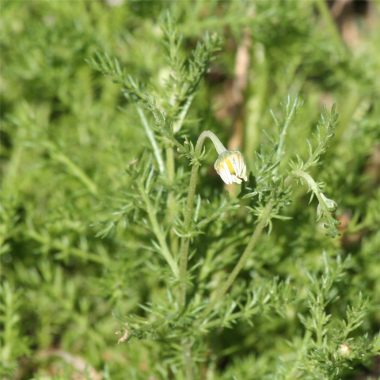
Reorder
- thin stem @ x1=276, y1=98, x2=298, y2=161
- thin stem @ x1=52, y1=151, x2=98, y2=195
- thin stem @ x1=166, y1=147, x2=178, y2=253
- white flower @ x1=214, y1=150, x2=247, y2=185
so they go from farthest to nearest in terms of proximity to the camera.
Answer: thin stem @ x1=52, y1=151, x2=98, y2=195 < thin stem @ x1=166, y1=147, x2=178, y2=253 < thin stem @ x1=276, y1=98, x2=298, y2=161 < white flower @ x1=214, y1=150, x2=247, y2=185

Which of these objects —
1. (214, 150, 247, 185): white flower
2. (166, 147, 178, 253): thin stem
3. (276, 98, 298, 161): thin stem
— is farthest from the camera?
(166, 147, 178, 253): thin stem

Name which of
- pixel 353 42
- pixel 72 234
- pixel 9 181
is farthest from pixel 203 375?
pixel 353 42

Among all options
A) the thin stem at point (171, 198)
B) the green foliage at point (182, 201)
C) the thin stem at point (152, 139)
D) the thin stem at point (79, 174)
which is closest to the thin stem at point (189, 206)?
the green foliage at point (182, 201)

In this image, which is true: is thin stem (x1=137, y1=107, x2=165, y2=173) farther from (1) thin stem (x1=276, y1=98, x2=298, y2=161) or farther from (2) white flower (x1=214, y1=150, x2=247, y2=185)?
(2) white flower (x1=214, y1=150, x2=247, y2=185)

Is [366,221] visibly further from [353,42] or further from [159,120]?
[353,42]

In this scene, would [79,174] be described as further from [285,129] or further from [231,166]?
[231,166]

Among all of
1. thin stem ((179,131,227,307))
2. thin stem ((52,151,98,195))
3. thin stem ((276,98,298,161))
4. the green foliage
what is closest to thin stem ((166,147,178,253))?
the green foliage

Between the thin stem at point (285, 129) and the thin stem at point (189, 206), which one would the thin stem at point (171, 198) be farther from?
the thin stem at point (285, 129)

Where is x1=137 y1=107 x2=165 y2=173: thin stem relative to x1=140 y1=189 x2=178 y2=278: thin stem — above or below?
above
